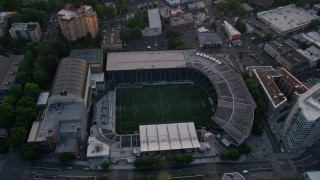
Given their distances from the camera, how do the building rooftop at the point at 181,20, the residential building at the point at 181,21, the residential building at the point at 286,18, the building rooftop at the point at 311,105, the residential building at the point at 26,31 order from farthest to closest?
the building rooftop at the point at 181,20 → the residential building at the point at 286,18 → the residential building at the point at 181,21 → the residential building at the point at 26,31 → the building rooftop at the point at 311,105

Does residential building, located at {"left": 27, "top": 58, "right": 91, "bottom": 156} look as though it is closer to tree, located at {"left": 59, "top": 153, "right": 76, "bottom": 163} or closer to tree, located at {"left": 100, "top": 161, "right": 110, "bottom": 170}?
tree, located at {"left": 59, "top": 153, "right": 76, "bottom": 163}

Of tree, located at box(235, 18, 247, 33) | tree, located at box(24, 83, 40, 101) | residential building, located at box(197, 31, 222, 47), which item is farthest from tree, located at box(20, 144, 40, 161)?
tree, located at box(235, 18, 247, 33)

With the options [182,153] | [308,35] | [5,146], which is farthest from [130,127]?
[308,35]

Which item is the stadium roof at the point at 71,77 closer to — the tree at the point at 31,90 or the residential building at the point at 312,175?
the tree at the point at 31,90

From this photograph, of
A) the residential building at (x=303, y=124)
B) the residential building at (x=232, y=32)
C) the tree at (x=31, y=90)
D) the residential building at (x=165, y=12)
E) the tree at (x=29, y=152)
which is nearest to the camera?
the residential building at (x=303, y=124)

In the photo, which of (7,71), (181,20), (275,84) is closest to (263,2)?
(181,20)

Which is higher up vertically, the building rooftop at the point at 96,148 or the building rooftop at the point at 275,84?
the building rooftop at the point at 275,84

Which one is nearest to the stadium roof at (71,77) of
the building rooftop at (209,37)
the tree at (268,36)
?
the building rooftop at (209,37)

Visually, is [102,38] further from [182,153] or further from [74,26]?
[182,153]
